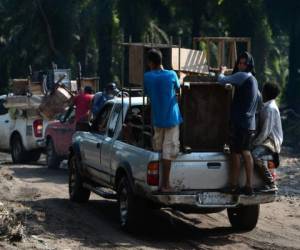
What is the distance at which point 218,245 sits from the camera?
1029cm

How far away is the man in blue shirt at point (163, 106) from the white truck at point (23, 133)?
10.1 meters

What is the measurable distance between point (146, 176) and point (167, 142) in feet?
1.56

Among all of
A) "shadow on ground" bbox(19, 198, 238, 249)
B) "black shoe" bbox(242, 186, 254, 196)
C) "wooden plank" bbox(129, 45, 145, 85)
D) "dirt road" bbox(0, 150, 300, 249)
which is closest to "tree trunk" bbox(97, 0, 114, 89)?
"dirt road" bbox(0, 150, 300, 249)

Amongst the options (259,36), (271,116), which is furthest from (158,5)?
(271,116)

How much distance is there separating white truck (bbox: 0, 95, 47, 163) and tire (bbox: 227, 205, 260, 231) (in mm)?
9590

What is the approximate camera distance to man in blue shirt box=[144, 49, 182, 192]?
10203 mm

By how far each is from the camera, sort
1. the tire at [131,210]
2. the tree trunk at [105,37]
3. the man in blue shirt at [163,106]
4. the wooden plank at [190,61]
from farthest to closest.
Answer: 1. the tree trunk at [105,37]
2. the wooden plank at [190,61]
3. the tire at [131,210]
4. the man in blue shirt at [163,106]

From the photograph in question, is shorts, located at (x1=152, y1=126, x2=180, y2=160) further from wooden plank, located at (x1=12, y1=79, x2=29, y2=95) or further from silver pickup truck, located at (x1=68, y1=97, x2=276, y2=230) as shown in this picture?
wooden plank, located at (x1=12, y1=79, x2=29, y2=95)

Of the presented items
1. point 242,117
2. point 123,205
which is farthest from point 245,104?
point 123,205

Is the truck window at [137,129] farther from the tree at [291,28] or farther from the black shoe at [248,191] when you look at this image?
the tree at [291,28]

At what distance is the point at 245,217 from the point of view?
1113 centimetres

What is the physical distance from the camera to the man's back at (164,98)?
403 inches

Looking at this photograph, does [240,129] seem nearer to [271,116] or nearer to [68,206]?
[271,116]

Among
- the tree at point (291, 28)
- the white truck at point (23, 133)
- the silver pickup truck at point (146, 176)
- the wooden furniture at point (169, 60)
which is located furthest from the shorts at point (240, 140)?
the tree at point (291, 28)
